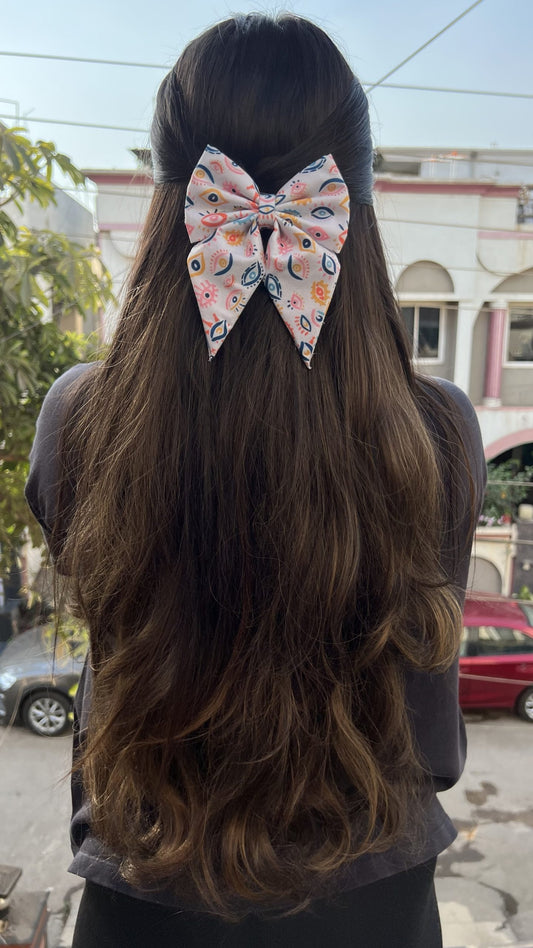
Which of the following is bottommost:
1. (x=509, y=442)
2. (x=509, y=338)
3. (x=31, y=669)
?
(x=31, y=669)

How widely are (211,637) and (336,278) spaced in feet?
0.84

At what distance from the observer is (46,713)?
1.27 metres

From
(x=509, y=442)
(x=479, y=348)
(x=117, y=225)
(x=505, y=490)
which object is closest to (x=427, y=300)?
(x=479, y=348)

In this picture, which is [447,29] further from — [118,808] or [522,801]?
[522,801]

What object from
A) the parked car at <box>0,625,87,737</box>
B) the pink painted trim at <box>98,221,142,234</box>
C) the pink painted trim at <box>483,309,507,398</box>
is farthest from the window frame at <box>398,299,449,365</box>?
the parked car at <box>0,625,87,737</box>

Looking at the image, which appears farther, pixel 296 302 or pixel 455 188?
pixel 455 188

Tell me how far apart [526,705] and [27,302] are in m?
2.33

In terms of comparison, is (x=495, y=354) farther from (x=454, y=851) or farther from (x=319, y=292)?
(x=319, y=292)

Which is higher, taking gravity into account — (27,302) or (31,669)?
(27,302)

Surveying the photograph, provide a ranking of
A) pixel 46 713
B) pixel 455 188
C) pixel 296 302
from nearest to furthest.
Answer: pixel 296 302
pixel 46 713
pixel 455 188

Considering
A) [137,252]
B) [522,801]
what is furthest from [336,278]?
[522,801]

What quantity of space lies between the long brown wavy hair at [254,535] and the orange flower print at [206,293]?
15 mm

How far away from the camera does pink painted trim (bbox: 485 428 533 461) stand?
1577 millimetres

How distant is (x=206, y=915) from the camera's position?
49 centimetres
